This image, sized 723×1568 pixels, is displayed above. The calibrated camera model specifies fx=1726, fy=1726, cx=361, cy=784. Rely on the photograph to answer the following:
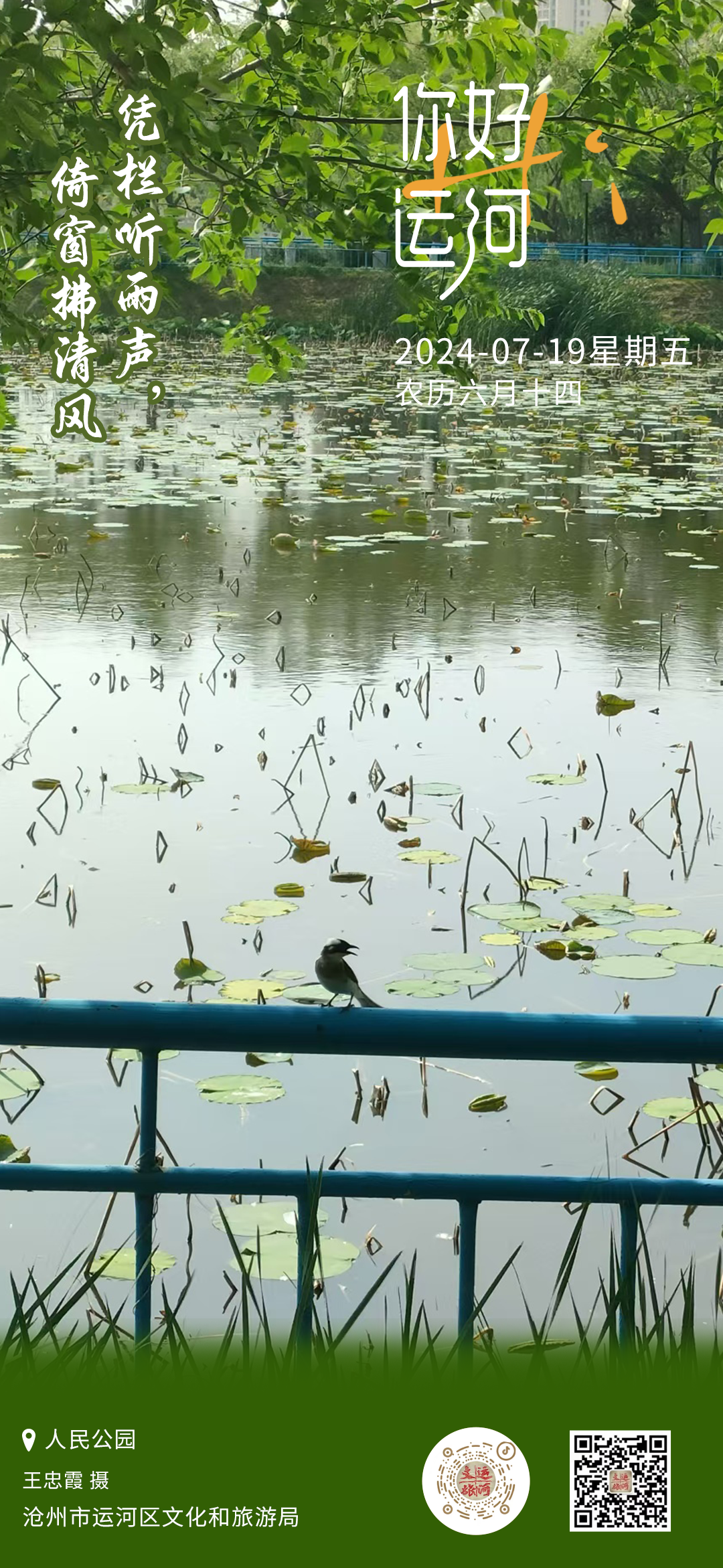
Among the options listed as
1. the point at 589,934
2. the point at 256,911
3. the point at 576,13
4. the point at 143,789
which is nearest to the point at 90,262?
the point at 143,789

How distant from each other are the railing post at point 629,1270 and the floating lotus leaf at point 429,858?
272 centimetres

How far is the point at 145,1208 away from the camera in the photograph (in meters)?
1.64

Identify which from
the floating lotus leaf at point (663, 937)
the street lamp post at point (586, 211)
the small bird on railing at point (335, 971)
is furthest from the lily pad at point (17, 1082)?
the street lamp post at point (586, 211)

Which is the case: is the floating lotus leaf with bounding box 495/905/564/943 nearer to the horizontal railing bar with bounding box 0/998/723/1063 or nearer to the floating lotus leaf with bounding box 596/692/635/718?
the floating lotus leaf with bounding box 596/692/635/718

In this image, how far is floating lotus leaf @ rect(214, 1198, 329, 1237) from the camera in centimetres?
273

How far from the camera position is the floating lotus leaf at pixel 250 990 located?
3.50 metres

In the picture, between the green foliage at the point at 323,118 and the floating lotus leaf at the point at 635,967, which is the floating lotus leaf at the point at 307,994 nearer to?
the floating lotus leaf at the point at 635,967

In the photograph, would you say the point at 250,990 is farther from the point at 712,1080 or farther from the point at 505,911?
the point at 712,1080

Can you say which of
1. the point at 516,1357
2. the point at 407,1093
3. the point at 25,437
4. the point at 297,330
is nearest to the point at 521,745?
the point at 407,1093

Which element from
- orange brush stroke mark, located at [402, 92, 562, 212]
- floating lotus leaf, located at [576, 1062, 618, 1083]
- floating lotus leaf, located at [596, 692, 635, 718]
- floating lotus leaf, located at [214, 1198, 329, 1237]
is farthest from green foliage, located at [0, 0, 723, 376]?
floating lotus leaf, located at [596, 692, 635, 718]

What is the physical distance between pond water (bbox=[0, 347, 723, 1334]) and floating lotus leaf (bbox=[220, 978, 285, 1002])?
0.05ft

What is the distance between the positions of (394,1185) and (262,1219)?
1.20 metres

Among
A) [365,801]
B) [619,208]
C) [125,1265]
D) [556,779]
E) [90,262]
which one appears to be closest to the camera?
[125,1265]

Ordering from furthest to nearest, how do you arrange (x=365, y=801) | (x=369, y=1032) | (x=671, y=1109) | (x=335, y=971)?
(x=365, y=801) → (x=671, y=1109) → (x=335, y=971) → (x=369, y=1032)
